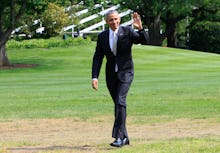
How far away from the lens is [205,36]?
53.9 m

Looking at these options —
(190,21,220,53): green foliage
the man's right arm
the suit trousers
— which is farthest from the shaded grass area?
(190,21,220,53): green foliage

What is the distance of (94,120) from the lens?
13586 mm

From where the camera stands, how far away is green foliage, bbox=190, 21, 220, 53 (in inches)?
2060

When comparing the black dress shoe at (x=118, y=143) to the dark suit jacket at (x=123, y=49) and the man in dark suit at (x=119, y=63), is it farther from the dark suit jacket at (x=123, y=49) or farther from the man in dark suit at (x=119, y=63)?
the dark suit jacket at (x=123, y=49)

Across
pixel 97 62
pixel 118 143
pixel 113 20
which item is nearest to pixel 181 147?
pixel 118 143

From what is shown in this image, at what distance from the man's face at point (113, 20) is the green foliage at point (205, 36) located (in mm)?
43727

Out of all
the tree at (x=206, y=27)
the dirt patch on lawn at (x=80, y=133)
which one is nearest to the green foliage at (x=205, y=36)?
the tree at (x=206, y=27)

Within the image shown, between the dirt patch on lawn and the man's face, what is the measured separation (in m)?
1.68

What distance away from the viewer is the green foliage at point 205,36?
172 ft

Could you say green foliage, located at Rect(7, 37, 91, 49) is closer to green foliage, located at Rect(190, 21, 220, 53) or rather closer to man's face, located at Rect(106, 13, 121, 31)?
green foliage, located at Rect(190, 21, 220, 53)

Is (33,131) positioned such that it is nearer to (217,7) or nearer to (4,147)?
(4,147)

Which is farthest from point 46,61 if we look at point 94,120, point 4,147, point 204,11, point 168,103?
point 4,147

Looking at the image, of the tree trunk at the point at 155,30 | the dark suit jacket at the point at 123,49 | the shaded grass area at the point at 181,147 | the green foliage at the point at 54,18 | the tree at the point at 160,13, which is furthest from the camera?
the tree trunk at the point at 155,30

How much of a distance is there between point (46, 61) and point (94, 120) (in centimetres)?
3021
